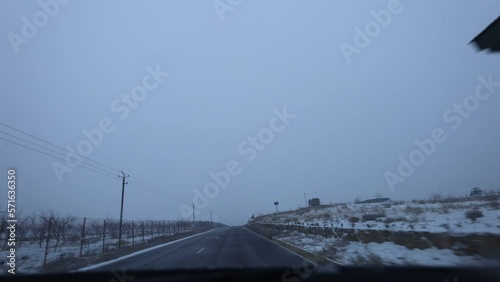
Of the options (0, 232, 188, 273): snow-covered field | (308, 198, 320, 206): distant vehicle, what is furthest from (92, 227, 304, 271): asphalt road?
(308, 198, 320, 206): distant vehicle

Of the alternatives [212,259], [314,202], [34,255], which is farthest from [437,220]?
[314,202]

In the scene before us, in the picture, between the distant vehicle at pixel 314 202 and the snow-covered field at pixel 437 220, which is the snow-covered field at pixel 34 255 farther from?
the distant vehicle at pixel 314 202

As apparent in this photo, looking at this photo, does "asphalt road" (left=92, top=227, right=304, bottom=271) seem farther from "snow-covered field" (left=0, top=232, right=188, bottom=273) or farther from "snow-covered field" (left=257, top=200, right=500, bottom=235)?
"snow-covered field" (left=257, top=200, right=500, bottom=235)

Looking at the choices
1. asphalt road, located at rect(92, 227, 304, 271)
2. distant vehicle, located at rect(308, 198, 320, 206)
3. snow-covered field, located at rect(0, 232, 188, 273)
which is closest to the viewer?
asphalt road, located at rect(92, 227, 304, 271)

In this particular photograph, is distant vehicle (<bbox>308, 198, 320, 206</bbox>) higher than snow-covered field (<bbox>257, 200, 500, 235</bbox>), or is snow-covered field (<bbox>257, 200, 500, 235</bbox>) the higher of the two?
distant vehicle (<bbox>308, 198, 320, 206</bbox>)

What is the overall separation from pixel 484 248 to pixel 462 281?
5.39m

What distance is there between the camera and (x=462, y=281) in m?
3.94

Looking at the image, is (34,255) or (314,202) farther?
(314,202)

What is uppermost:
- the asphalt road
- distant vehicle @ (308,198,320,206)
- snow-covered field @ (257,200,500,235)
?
distant vehicle @ (308,198,320,206)

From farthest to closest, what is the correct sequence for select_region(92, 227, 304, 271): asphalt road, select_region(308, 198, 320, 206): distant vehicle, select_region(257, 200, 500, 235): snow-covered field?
select_region(308, 198, 320, 206): distant vehicle → select_region(257, 200, 500, 235): snow-covered field → select_region(92, 227, 304, 271): asphalt road

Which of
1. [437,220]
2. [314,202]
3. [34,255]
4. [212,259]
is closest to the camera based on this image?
[212,259]

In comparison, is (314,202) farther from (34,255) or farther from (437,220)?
(34,255)

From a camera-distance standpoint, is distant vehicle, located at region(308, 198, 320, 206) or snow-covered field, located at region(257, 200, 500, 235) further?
distant vehicle, located at region(308, 198, 320, 206)

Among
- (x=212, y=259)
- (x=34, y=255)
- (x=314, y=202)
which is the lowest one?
(x=212, y=259)
